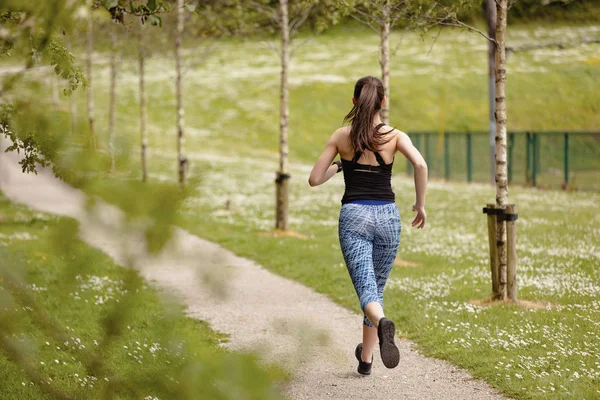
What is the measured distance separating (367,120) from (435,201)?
19.2 m

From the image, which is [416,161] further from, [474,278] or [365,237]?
[474,278]

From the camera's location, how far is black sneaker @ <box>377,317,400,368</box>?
16.9 ft

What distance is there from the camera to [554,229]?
17.3 metres

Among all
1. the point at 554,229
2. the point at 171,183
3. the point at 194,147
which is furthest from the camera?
the point at 194,147

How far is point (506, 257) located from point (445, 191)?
65.7 feet

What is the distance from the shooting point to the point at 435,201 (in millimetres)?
24703

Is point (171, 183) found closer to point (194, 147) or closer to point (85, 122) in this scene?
point (85, 122)

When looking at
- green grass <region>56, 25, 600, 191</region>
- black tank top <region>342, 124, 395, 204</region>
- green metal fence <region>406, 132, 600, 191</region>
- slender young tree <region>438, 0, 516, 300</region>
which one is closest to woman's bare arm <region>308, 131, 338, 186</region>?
black tank top <region>342, 124, 395, 204</region>

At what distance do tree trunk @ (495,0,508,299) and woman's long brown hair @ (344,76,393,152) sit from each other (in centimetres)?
338

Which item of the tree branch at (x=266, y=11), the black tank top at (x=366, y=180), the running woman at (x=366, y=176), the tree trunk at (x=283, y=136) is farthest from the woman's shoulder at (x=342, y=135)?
the tree branch at (x=266, y=11)

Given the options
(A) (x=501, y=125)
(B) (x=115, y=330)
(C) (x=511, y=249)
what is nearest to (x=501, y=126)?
(A) (x=501, y=125)

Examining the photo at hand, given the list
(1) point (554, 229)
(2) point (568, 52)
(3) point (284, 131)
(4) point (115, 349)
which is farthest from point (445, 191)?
(2) point (568, 52)

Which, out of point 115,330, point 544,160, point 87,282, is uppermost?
point 87,282

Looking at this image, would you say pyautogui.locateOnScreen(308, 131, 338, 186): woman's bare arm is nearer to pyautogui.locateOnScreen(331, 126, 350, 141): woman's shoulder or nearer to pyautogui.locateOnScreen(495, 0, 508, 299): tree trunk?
pyautogui.locateOnScreen(331, 126, 350, 141): woman's shoulder
